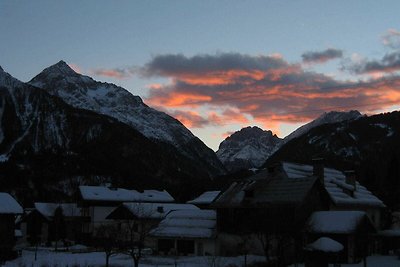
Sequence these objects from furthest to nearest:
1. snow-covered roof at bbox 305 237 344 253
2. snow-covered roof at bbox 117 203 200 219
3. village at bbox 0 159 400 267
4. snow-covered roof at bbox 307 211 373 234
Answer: snow-covered roof at bbox 117 203 200 219
snow-covered roof at bbox 307 211 373 234
village at bbox 0 159 400 267
snow-covered roof at bbox 305 237 344 253

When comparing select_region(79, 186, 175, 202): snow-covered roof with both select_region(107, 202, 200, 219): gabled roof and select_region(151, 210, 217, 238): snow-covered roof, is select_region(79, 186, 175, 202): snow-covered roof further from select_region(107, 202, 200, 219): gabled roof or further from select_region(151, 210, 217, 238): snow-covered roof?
select_region(151, 210, 217, 238): snow-covered roof

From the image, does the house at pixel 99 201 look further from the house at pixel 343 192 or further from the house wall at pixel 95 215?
the house at pixel 343 192

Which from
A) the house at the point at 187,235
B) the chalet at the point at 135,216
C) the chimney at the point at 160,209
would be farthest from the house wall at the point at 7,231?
the chimney at the point at 160,209

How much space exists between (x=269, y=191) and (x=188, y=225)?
9571 mm

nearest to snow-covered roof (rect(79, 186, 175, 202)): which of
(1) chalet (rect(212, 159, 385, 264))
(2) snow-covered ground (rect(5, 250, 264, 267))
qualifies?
(1) chalet (rect(212, 159, 385, 264))

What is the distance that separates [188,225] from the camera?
2473 inches

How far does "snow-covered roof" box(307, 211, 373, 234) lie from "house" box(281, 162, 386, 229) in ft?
23.2

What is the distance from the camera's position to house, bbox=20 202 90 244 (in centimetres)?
9281

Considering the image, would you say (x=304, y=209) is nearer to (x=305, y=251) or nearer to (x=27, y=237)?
(x=305, y=251)

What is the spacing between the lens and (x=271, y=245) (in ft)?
189

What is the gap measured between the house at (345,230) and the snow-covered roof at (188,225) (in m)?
11.3

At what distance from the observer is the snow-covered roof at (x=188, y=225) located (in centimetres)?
6097

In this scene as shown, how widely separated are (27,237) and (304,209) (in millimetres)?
55987

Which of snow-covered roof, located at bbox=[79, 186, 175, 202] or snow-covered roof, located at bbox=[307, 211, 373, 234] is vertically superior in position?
snow-covered roof, located at bbox=[79, 186, 175, 202]
